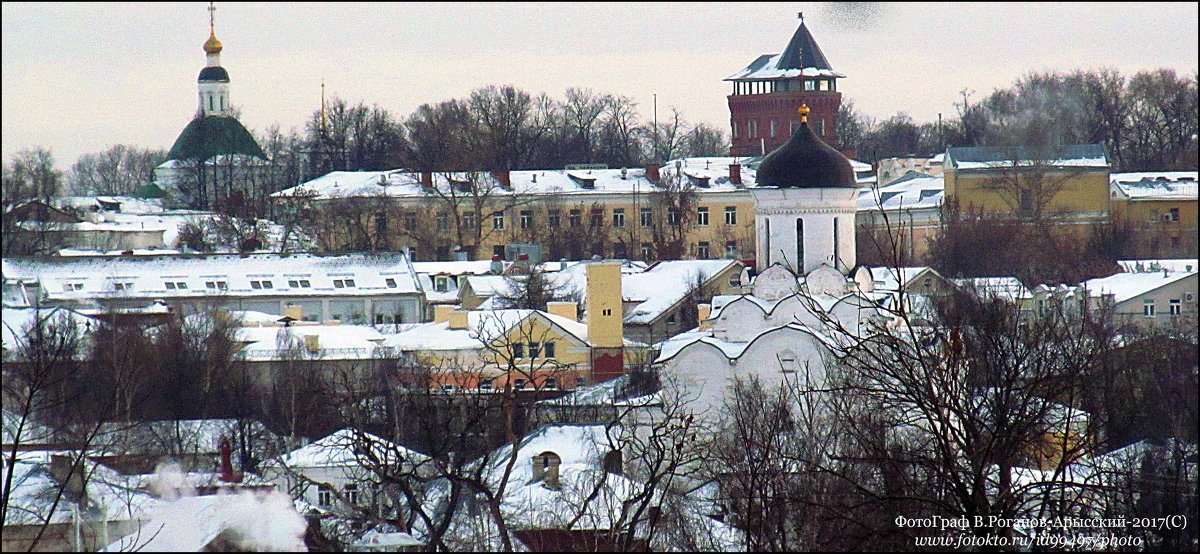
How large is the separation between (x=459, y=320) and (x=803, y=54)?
28.4 meters

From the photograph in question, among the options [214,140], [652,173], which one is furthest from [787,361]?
[214,140]

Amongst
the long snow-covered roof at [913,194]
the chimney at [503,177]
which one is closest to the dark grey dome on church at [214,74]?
the chimney at [503,177]

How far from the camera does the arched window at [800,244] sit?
23384mm

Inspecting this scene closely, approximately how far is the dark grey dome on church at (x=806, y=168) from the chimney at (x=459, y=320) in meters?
9.29

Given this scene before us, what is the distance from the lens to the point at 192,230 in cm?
4938

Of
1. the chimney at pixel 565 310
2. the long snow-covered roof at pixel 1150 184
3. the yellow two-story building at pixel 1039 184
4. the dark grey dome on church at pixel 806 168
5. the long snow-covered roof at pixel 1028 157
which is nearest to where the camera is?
the dark grey dome on church at pixel 806 168

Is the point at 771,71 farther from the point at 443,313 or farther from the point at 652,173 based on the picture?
the point at 443,313

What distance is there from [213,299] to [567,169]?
57.8ft

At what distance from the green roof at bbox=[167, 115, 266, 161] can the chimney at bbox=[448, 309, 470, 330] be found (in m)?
29.9

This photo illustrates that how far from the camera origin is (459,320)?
3284 centimetres

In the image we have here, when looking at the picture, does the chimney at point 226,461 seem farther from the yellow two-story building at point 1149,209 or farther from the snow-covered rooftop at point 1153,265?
the yellow two-story building at point 1149,209

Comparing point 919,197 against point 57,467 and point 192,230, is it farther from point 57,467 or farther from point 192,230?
point 57,467

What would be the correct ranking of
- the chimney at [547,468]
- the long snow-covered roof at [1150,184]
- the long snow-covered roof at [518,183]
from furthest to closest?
the long snow-covered roof at [518,183], the long snow-covered roof at [1150,184], the chimney at [547,468]

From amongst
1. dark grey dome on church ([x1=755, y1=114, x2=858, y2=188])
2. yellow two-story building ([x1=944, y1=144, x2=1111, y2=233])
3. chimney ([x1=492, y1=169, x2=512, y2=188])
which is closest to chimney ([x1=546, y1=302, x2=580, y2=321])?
dark grey dome on church ([x1=755, y1=114, x2=858, y2=188])
